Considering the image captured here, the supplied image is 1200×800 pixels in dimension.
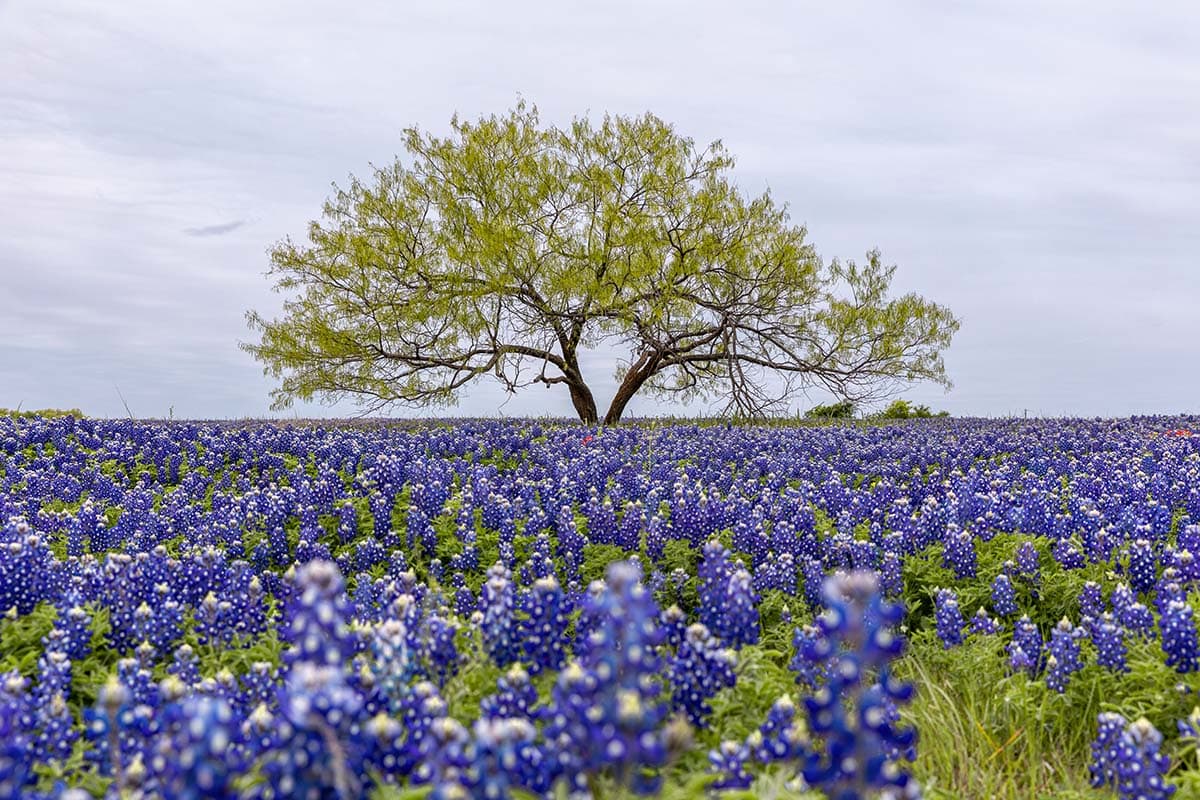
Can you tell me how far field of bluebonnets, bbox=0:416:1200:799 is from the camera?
2.70 metres

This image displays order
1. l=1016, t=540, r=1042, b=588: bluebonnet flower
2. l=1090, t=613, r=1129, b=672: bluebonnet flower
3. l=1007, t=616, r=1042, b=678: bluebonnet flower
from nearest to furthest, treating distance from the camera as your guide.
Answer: l=1090, t=613, r=1129, b=672: bluebonnet flower
l=1007, t=616, r=1042, b=678: bluebonnet flower
l=1016, t=540, r=1042, b=588: bluebonnet flower

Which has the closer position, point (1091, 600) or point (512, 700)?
point (512, 700)

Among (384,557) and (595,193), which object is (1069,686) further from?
(595,193)

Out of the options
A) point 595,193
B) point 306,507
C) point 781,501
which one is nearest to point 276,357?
point 595,193

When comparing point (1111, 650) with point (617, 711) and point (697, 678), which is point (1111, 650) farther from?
point (617, 711)

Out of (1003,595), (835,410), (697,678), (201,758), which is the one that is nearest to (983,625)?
(1003,595)

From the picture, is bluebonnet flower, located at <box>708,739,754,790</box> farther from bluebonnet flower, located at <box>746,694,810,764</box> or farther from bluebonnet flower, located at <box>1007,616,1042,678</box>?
bluebonnet flower, located at <box>1007,616,1042,678</box>

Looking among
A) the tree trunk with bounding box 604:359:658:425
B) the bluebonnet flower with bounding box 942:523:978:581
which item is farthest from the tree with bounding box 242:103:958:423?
the bluebonnet flower with bounding box 942:523:978:581

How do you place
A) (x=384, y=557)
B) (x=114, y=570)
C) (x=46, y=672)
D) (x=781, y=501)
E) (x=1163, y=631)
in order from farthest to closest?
(x=781, y=501) → (x=384, y=557) → (x=114, y=570) → (x=1163, y=631) → (x=46, y=672)

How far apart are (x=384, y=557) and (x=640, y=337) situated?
1750cm

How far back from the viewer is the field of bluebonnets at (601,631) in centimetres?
270

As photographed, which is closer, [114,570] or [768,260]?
[114,570]

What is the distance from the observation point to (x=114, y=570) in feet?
19.4

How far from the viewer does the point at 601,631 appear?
13.5 feet
